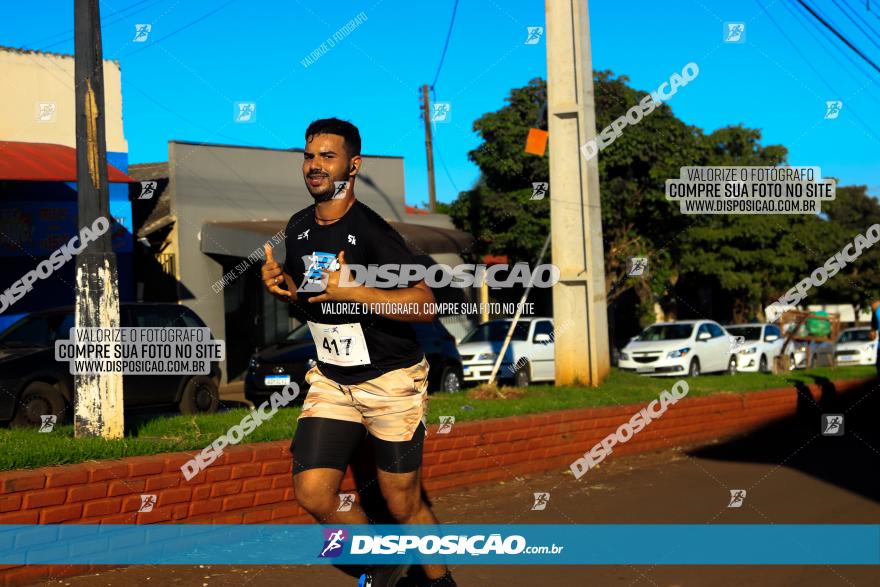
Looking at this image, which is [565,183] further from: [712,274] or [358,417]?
[712,274]

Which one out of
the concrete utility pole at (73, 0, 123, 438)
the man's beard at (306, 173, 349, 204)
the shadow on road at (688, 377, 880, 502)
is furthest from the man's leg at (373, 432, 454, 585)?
the shadow on road at (688, 377, 880, 502)

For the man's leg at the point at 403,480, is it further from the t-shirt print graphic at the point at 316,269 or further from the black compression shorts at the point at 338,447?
the t-shirt print graphic at the point at 316,269

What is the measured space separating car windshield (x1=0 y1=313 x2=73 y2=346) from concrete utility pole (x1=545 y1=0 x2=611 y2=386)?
6.28 m

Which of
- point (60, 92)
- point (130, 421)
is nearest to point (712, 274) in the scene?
point (60, 92)

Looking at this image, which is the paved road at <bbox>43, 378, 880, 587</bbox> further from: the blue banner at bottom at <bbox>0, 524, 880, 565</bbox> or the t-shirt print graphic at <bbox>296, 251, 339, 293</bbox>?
the t-shirt print graphic at <bbox>296, 251, 339, 293</bbox>

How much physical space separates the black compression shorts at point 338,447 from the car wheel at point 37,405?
26.4ft

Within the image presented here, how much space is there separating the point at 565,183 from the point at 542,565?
7726 millimetres

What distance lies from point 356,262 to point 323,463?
841 mm

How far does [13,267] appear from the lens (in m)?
18.0

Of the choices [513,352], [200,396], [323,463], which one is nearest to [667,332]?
[513,352]

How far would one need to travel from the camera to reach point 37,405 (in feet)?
36.8

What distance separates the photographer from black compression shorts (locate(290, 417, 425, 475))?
4051mm

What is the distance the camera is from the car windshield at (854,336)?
32.8 m

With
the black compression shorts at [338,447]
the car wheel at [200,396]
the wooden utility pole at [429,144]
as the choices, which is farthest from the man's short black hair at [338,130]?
the wooden utility pole at [429,144]
